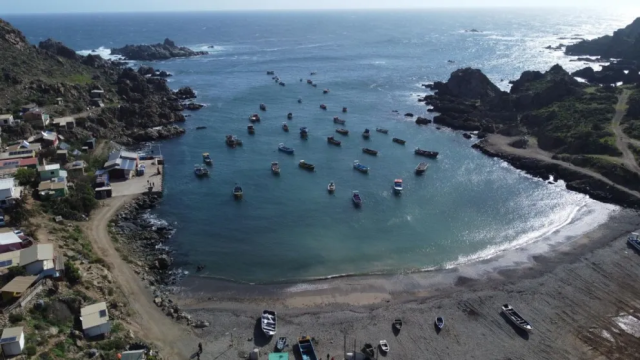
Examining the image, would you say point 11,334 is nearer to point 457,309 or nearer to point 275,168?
point 457,309

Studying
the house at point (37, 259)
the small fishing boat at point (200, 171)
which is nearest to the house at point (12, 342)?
the house at point (37, 259)

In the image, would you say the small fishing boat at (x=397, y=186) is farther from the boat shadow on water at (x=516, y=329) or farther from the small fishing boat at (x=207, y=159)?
the small fishing boat at (x=207, y=159)

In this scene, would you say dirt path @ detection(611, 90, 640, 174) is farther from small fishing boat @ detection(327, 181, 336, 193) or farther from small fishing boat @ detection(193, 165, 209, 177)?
small fishing boat @ detection(193, 165, 209, 177)

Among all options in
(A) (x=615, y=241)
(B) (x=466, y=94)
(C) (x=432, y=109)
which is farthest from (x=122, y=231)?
(B) (x=466, y=94)

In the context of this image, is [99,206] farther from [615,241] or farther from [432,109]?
[432,109]

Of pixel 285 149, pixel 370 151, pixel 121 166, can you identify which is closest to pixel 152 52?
pixel 285 149

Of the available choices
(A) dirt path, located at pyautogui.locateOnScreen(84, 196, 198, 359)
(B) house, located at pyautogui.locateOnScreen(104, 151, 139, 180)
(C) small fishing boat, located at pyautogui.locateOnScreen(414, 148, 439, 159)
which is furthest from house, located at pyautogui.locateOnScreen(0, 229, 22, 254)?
(C) small fishing boat, located at pyautogui.locateOnScreen(414, 148, 439, 159)
